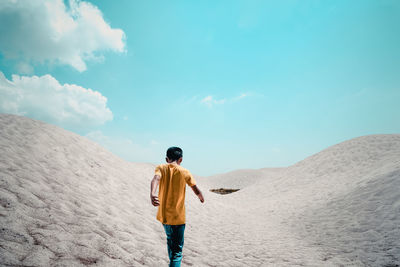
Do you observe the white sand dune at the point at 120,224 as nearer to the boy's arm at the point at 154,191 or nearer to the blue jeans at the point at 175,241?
the blue jeans at the point at 175,241

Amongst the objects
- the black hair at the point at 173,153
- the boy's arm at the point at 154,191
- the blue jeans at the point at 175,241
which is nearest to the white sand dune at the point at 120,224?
the blue jeans at the point at 175,241

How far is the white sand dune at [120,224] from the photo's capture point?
9.20 ft

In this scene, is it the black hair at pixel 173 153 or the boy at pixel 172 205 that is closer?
the boy at pixel 172 205

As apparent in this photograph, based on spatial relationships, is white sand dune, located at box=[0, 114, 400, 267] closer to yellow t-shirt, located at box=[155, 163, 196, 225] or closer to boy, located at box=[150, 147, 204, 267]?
boy, located at box=[150, 147, 204, 267]

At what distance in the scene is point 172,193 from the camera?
8.85 feet

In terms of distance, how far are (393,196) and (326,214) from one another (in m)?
2.49

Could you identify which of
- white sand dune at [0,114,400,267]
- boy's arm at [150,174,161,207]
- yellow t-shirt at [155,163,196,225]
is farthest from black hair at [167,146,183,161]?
white sand dune at [0,114,400,267]

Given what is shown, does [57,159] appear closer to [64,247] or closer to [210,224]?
[64,247]

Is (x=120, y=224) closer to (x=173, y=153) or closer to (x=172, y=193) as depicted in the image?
(x=172, y=193)

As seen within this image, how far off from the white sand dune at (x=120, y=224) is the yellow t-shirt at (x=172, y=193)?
1.18 metres

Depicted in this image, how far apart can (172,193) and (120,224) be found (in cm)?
254

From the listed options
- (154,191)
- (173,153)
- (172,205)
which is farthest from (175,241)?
(173,153)

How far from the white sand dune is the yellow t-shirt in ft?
3.88

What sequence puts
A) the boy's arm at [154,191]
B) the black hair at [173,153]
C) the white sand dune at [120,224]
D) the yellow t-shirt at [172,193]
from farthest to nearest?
the black hair at [173,153], the white sand dune at [120,224], the yellow t-shirt at [172,193], the boy's arm at [154,191]
